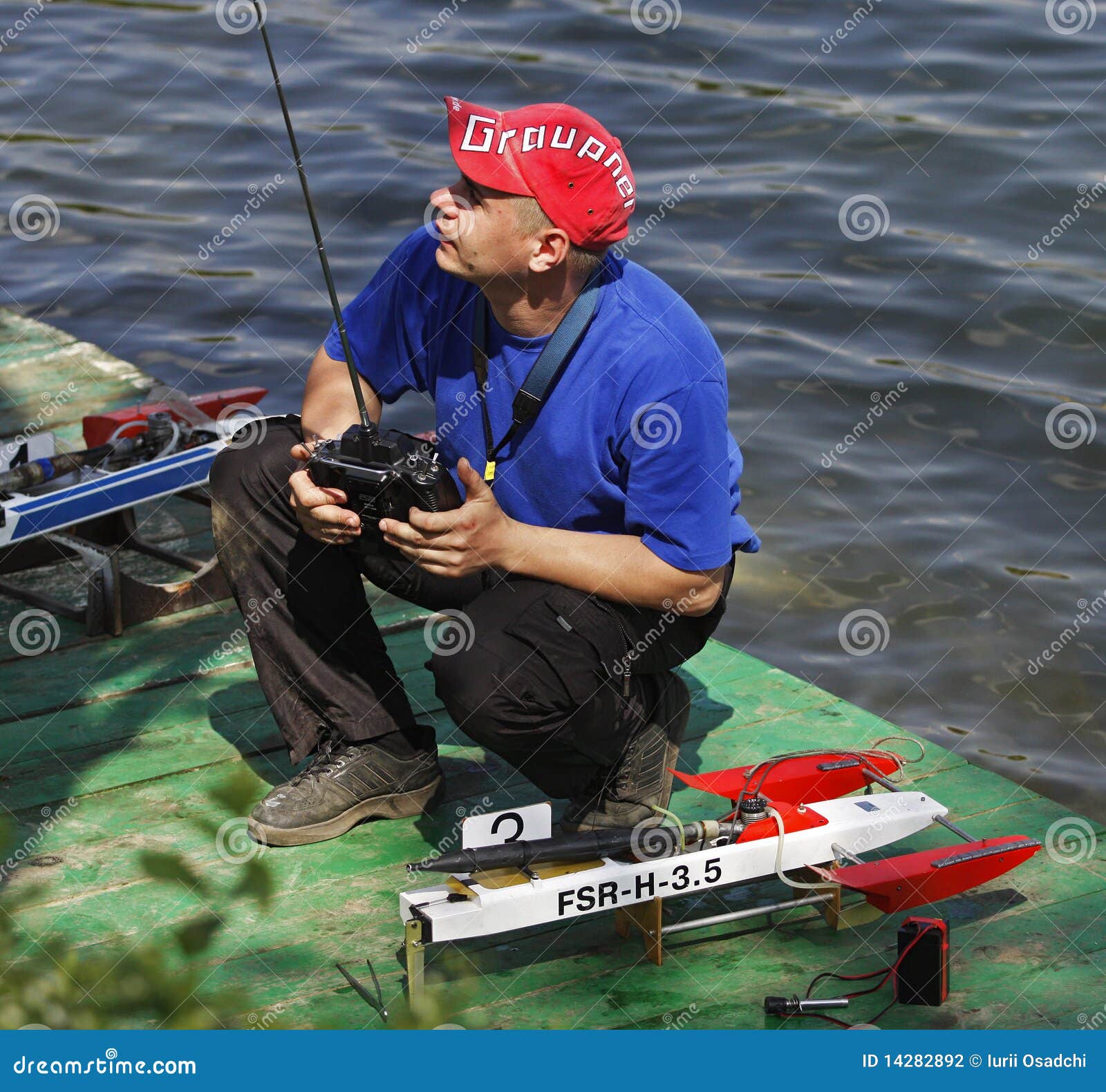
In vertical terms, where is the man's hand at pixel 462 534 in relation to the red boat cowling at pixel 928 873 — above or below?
above

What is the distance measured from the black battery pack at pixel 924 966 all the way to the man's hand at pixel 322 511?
4.00ft

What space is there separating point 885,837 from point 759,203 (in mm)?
5882

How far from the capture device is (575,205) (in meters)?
2.85

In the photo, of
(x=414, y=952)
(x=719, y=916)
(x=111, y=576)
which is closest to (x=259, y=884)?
(x=414, y=952)

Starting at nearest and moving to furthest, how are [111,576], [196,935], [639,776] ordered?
[196,935] < [639,776] < [111,576]

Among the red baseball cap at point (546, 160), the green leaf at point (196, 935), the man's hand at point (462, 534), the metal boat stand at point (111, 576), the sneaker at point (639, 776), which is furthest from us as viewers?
the metal boat stand at point (111, 576)

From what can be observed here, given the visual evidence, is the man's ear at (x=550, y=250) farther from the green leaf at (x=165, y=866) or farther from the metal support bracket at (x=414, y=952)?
the green leaf at (x=165, y=866)

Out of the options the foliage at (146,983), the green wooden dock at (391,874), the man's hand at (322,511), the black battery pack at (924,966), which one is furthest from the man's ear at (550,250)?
the foliage at (146,983)

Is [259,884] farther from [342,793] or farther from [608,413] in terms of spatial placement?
[342,793]

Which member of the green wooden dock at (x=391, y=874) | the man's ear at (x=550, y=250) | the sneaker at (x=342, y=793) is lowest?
the green wooden dock at (x=391, y=874)

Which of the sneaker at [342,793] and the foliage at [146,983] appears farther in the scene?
the sneaker at [342,793]

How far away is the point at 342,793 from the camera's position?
319 centimetres

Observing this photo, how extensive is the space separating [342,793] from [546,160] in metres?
1.30

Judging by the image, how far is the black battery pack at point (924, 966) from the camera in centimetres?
260
